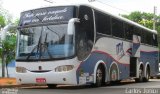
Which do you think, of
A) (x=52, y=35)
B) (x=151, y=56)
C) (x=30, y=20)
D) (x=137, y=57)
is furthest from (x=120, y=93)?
(x=151, y=56)

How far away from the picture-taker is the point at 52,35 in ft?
55.0

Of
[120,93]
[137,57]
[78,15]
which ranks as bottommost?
[120,93]

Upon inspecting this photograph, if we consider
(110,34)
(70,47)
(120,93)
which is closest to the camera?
(120,93)

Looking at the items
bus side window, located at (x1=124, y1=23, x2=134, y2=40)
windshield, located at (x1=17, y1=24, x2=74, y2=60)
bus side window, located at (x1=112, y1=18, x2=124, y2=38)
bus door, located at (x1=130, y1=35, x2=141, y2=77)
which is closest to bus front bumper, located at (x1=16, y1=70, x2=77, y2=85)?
windshield, located at (x1=17, y1=24, x2=74, y2=60)

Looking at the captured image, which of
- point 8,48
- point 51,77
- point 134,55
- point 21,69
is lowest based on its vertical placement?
point 51,77

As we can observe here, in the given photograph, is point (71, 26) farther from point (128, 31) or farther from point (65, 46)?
point (128, 31)

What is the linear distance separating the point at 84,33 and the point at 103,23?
2.27 meters

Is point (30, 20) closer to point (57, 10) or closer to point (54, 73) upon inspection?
point (57, 10)

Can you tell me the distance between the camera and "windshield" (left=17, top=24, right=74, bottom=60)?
1630 cm

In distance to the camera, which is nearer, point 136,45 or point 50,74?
point 50,74

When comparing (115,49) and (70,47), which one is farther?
(115,49)

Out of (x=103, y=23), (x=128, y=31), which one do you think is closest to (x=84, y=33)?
(x=103, y=23)

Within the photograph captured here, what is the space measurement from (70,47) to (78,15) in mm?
1472

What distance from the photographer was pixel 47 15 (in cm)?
1730
